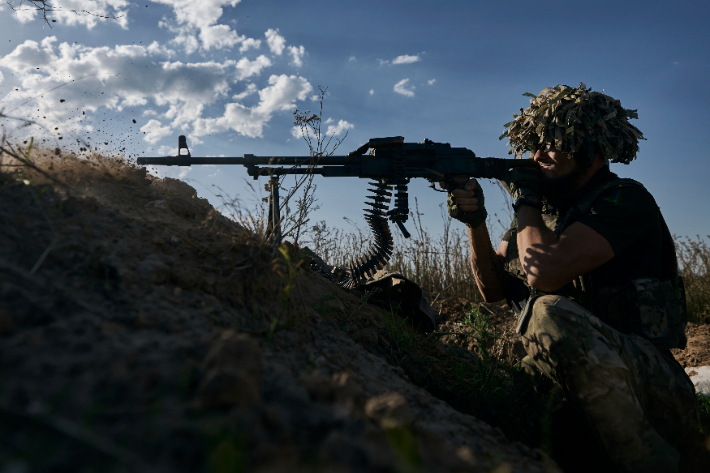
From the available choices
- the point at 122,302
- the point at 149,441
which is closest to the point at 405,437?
the point at 149,441

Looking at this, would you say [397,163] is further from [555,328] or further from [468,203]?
[555,328]

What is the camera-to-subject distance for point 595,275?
3.02 m

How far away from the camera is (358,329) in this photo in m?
2.57

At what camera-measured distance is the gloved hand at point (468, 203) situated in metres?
3.57

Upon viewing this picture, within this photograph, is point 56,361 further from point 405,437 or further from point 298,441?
point 405,437

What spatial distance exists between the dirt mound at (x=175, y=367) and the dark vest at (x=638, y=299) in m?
1.80

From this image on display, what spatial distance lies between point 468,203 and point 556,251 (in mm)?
939

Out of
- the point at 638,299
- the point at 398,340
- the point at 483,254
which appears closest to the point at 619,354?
the point at 638,299

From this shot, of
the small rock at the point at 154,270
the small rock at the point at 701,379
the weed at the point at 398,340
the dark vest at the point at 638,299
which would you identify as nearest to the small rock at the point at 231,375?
the small rock at the point at 154,270

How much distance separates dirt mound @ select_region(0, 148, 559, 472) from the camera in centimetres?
78

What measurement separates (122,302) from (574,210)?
2.96 meters

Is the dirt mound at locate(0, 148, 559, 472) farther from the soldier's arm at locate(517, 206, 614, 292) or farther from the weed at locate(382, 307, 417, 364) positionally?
the soldier's arm at locate(517, 206, 614, 292)

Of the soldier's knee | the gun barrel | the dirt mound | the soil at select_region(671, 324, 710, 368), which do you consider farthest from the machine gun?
the soil at select_region(671, 324, 710, 368)

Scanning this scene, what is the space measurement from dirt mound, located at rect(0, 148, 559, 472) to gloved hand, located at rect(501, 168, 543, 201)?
2.05m
